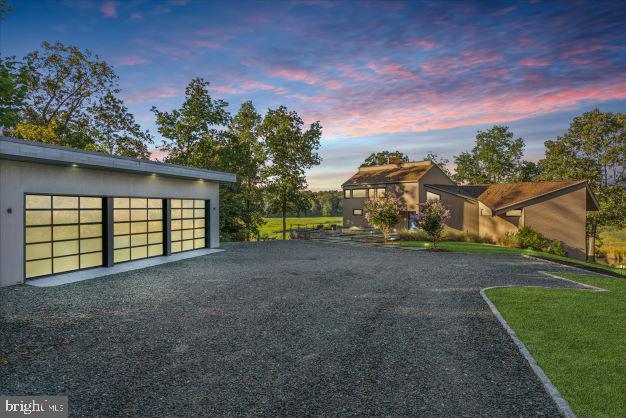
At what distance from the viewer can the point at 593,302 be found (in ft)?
32.5

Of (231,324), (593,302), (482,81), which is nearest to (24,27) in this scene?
(231,324)

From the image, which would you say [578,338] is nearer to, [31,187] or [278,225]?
[31,187]

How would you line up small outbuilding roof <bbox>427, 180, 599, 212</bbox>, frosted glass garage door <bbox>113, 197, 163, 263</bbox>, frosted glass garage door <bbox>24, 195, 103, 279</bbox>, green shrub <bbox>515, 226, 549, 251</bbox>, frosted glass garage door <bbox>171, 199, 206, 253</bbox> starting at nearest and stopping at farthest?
frosted glass garage door <bbox>24, 195, 103, 279</bbox>
frosted glass garage door <bbox>113, 197, 163, 263</bbox>
frosted glass garage door <bbox>171, 199, 206, 253</bbox>
green shrub <bbox>515, 226, 549, 251</bbox>
small outbuilding roof <bbox>427, 180, 599, 212</bbox>

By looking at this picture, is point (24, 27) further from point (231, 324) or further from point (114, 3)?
point (231, 324)

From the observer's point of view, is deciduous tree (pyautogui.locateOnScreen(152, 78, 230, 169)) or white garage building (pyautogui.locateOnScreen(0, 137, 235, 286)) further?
deciduous tree (pyautogui.locateOnScreen(152, 78, 230, 169))

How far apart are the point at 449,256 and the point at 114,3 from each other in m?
21.8

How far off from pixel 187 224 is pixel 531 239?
2498 centimetres

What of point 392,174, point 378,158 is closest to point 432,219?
point 392,174

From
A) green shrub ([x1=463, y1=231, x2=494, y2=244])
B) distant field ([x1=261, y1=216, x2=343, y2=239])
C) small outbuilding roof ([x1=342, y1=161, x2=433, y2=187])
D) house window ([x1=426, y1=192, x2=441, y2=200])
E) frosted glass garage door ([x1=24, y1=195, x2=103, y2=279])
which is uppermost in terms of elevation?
small outbuilding roof ([x1=342, y1=161, x2=433, y2=187])

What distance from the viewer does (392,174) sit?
40.7 metres

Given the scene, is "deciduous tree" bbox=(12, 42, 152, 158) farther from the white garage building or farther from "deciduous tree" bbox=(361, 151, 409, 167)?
"deciduous tree" bbox=(361, 151, 409, 167)

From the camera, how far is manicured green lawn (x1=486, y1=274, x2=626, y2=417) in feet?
16.3

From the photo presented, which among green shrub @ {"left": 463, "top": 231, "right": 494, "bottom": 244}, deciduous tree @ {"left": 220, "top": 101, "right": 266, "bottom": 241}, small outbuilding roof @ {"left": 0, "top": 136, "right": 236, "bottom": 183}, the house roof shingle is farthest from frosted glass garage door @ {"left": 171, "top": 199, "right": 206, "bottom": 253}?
the house roof shingle

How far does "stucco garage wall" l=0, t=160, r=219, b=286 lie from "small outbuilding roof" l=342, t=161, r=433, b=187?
27444 mm
